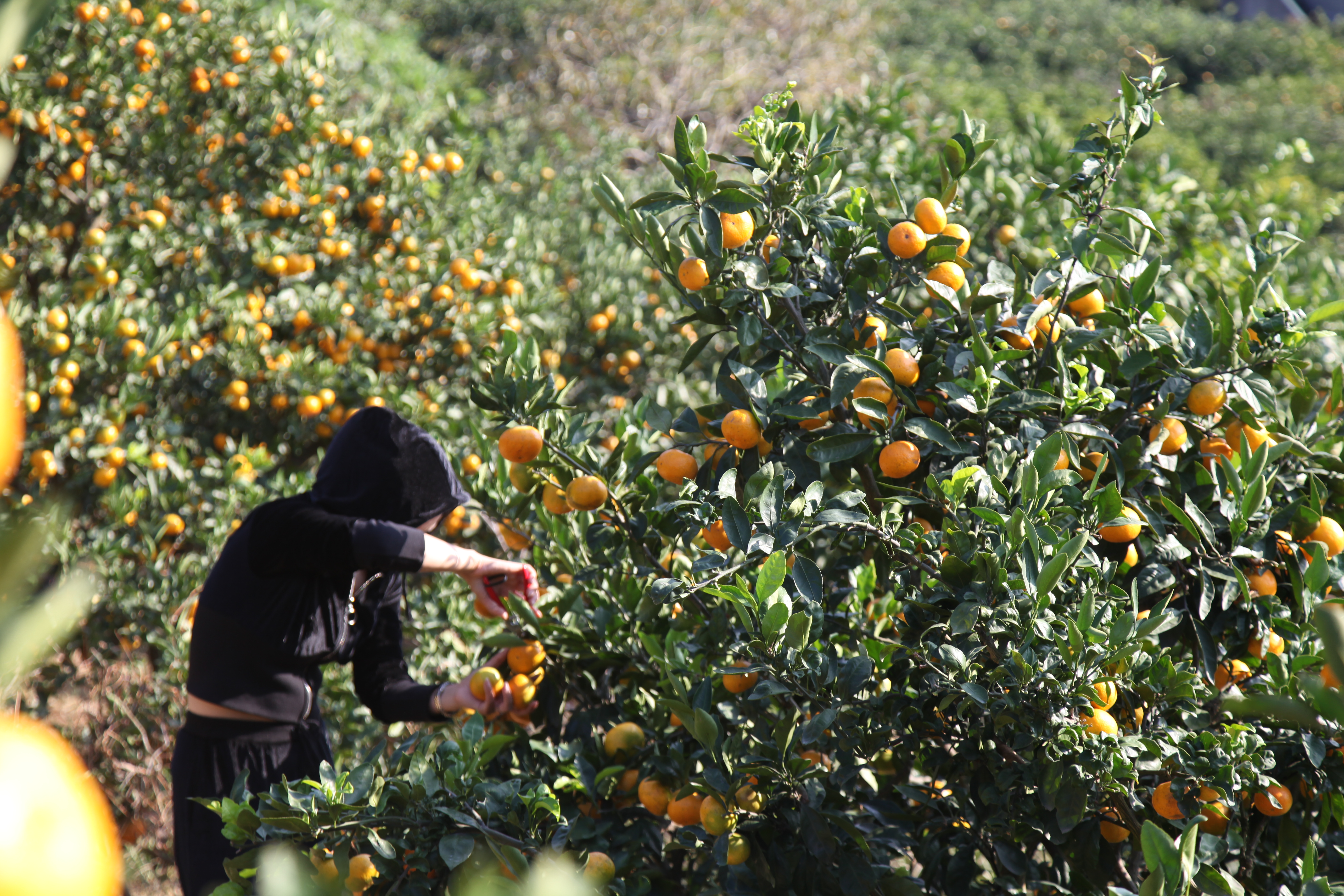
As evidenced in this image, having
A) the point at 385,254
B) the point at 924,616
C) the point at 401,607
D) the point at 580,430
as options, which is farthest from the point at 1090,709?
the point at 385,254

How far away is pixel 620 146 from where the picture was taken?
24.9 feet

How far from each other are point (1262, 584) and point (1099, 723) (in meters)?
0.46

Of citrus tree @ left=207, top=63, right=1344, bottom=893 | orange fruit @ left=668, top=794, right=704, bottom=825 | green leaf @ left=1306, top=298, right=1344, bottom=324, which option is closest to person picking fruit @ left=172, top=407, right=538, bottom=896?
citrus tree @ left=207, top=63, right=1344, bottom=893

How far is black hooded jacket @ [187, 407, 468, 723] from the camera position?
6.59ft

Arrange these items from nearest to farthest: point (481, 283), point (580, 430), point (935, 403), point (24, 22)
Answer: point (24, 22), point (935, 403), point (580, 430), point (481, 283)

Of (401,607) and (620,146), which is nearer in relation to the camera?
(401,607)

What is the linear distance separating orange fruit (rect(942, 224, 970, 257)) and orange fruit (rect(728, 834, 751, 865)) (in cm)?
102

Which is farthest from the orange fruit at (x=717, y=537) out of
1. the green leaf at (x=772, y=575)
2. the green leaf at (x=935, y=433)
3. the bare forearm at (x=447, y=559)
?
the bare forearm at (x=447, y=559)

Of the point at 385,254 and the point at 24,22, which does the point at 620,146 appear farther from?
the point at 24,22

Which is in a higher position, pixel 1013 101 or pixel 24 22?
pixel 24 22

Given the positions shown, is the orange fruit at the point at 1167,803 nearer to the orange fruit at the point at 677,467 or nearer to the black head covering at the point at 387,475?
the orange fruit at the point at 677,467

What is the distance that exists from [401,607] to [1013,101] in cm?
995

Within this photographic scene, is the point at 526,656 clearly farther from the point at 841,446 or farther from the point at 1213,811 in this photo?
the point at 1213,811

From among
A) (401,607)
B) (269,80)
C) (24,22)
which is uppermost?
(24,22)
